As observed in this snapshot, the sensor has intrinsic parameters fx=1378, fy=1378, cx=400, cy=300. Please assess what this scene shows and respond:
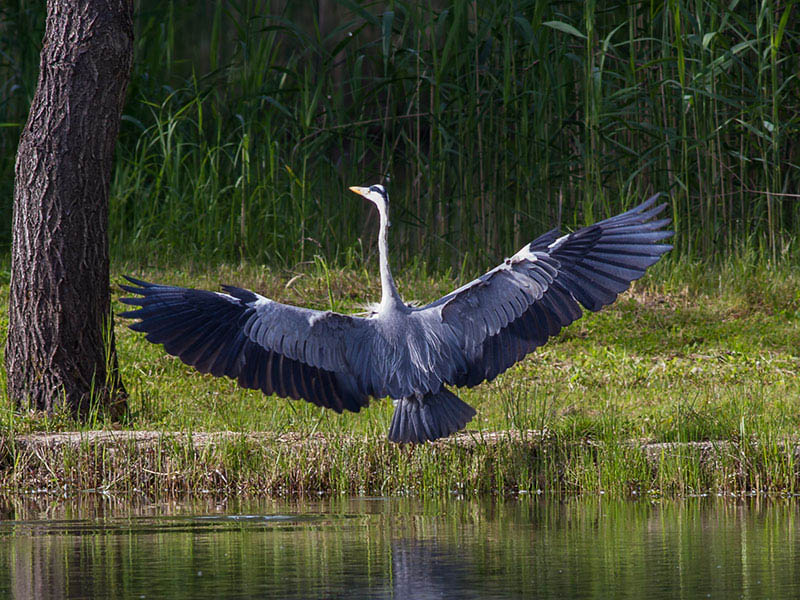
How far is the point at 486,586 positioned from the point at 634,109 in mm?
7145

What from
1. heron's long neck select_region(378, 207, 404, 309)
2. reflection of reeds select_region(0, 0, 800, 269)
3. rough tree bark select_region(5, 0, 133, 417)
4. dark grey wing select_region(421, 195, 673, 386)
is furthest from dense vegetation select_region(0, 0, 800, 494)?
heron's long neck select_region(378, 207, 404, 309)

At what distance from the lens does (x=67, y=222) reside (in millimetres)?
7551

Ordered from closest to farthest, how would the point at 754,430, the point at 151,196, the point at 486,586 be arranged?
1. the point at 486,586
2. the point at 754,430
3. the point at 151,196

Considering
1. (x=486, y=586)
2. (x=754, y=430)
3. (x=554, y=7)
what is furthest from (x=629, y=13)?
(x=486, y=586)

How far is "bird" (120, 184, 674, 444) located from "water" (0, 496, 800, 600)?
2.07ft

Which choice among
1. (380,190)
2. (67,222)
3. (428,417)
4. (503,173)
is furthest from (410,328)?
(503,173)

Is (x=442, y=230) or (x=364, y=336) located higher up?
(x=442, y=230)

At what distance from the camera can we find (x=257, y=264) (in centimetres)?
1094

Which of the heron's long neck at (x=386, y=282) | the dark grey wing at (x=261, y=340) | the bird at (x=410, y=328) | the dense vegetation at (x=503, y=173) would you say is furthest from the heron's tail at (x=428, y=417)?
the dense vegetation at (x=503, y=173)

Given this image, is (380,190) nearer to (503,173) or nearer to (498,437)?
(498,437)

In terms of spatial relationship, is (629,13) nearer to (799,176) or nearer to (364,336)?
(799,176)

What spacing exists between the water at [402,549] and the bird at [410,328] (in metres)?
0.63

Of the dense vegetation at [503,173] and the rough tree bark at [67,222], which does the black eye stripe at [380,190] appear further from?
the dense vegetation at [503,173]

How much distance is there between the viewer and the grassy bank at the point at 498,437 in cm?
649
